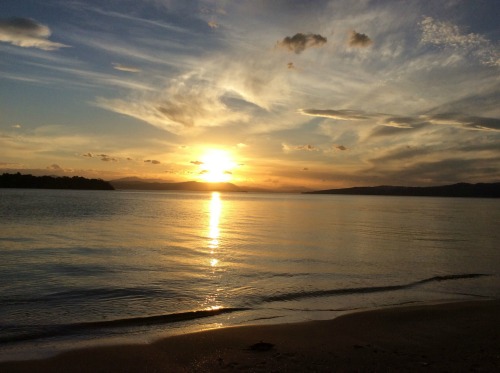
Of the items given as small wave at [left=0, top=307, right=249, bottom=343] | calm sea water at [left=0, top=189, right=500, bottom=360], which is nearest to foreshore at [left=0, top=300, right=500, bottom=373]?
calm sea water at [left=0, top=189, right=500, bottom=360]

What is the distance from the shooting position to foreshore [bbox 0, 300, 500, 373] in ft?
26.4

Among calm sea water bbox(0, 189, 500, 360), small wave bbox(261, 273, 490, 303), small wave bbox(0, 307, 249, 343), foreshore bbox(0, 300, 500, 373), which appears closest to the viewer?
foreshore bbox(0, 300, 500, 373)

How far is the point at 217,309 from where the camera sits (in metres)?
13.1

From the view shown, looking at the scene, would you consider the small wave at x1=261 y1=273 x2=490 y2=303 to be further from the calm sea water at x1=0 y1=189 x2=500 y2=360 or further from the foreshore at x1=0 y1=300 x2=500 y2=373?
the foreshore at x1=0 y1=300 x2=500 y2=373

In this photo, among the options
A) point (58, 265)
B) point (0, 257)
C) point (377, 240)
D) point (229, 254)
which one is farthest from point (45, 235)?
→ point (377, 240)

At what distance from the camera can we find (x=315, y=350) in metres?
9.04

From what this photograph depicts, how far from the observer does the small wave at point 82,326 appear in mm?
10211

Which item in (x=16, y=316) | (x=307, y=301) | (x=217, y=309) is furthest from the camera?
(x=307, y=301)

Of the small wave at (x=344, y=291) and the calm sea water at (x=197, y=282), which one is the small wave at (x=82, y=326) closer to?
the calm sea water at (x=197, y=282)

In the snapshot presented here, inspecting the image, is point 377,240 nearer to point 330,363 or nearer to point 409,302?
point 409,302

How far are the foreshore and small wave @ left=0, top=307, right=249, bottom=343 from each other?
1864 mm

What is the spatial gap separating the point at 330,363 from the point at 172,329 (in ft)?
15.1

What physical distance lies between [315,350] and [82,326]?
253 inches

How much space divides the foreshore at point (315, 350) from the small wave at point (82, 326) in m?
1.86
